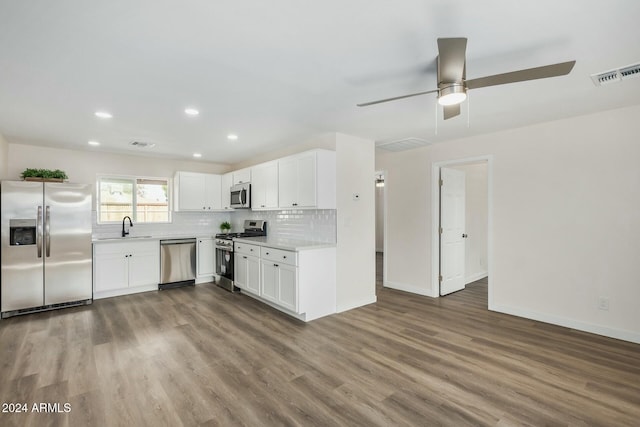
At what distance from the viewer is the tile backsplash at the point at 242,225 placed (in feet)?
14.4

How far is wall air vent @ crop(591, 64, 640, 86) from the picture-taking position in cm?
235

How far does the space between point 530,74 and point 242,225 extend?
5520mm

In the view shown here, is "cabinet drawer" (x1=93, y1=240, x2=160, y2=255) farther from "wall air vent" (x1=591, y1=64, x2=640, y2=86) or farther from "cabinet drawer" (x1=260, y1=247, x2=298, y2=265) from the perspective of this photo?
"wall air vent" (x1=591, y1=64, x2=640, y2=86)

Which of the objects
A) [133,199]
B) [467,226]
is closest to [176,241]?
[133,199]

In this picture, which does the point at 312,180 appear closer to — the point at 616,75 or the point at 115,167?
the point at 616,75

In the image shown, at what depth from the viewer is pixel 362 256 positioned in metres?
4.50

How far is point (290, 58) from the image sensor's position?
2209mm

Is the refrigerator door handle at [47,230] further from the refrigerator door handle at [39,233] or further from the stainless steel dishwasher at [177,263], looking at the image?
the stainless steel dishwasher at [177,263]

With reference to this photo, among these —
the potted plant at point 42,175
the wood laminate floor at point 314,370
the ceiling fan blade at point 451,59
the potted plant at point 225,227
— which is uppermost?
the ceiling fan blade at point 451,59

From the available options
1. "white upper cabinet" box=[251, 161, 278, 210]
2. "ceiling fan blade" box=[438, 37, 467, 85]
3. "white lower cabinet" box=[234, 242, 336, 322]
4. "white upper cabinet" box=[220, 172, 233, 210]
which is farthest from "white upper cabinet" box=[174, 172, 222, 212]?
"ceiling fan blade" box=[438, 37, 467, 85]

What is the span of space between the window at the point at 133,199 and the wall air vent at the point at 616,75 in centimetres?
646

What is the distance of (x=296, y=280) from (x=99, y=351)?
6.86 feet

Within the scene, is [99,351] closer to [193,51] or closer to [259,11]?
[193,51]

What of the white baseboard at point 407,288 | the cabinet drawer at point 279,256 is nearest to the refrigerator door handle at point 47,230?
the cabinet drawer at point 279,256
